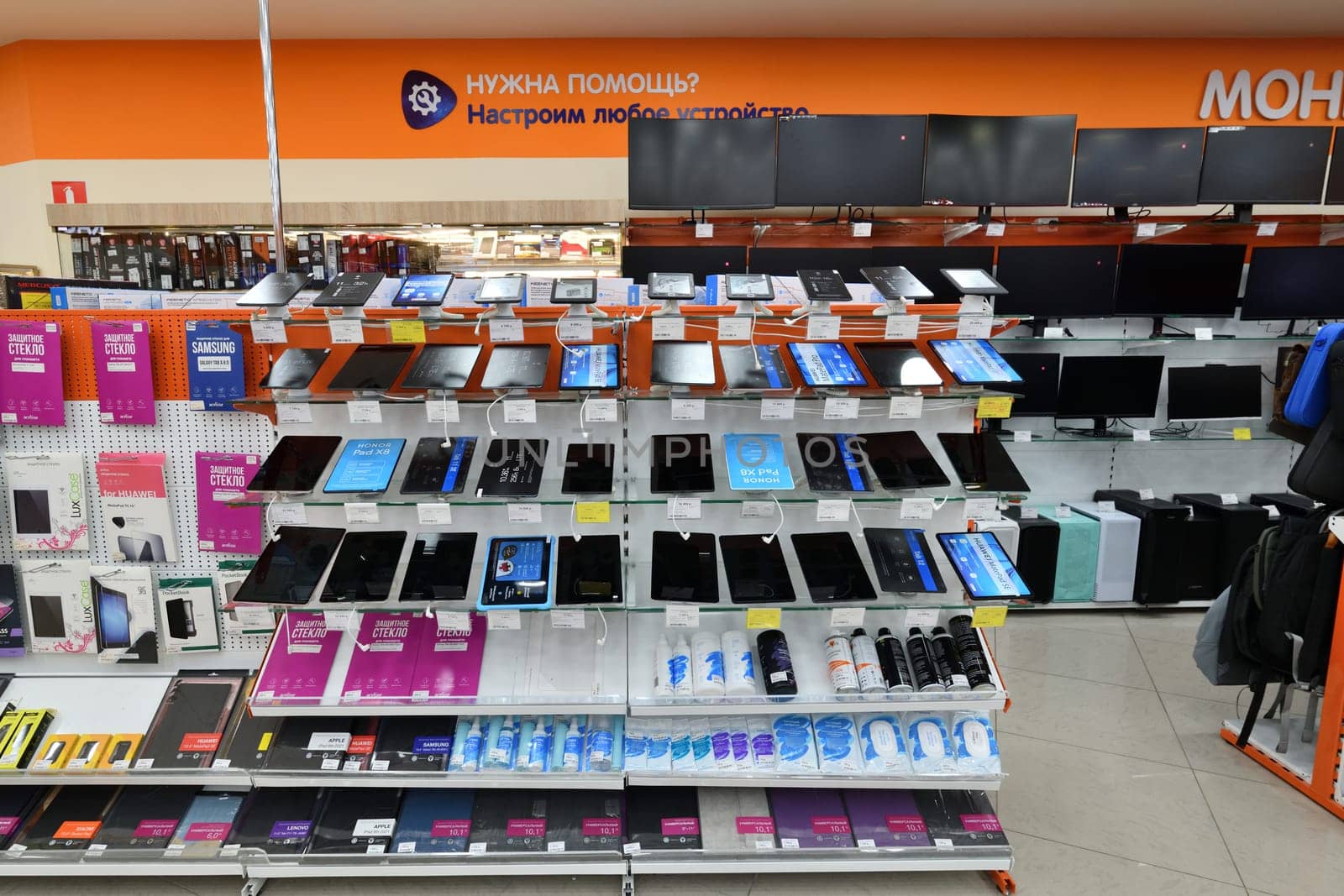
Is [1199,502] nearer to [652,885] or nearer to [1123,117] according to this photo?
[1123,117]

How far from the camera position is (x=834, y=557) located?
7.29 ft

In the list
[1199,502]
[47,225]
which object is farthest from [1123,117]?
[47,225]

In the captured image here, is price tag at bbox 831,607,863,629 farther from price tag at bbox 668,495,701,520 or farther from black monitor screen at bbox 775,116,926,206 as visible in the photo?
black monitor screen at bbox 775,116,926,206

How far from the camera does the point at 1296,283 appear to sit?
4.11 metres

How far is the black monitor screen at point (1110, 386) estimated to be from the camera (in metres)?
4.11

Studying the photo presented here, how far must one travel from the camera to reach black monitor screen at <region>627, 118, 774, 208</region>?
3934 millimetres

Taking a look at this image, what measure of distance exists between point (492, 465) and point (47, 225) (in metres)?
4.58

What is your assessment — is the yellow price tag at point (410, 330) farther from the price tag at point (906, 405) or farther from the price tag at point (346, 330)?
the price tag at point (906, 405)

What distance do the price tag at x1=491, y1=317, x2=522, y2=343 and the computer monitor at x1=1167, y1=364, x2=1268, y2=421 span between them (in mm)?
3830

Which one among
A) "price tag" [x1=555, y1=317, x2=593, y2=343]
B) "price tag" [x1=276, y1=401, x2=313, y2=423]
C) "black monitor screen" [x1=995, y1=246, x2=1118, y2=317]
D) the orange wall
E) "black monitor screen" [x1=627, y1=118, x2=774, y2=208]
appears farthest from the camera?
the orange wall

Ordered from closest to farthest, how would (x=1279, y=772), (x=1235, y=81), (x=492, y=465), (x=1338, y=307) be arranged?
(x=492, y=465) < (x=1279, y=772) < (x=1338, y=307) < (x=1235, y=81)

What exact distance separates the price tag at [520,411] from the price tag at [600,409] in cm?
15

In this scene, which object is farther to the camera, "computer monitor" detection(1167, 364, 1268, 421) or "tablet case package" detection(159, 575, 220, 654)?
"computer monitor" detection(1167, 364, 1268, 421)

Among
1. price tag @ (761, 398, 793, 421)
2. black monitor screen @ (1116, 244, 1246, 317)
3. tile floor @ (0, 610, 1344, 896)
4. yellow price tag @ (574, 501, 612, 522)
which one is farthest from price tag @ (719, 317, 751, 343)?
black monitor screen @ (1116, 244, 1246, 317)
